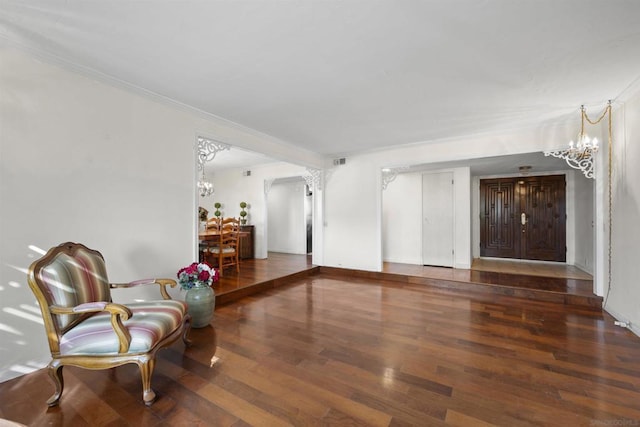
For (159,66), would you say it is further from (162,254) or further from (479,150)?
(479,150)

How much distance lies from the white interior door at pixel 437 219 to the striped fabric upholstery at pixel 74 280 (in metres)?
5.54

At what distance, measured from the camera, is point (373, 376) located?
1931 mm

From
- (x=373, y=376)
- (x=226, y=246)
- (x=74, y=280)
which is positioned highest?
(x=74, y=280)

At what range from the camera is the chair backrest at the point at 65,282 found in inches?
64.8

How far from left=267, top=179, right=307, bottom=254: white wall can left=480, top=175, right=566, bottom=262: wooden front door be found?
4.65m

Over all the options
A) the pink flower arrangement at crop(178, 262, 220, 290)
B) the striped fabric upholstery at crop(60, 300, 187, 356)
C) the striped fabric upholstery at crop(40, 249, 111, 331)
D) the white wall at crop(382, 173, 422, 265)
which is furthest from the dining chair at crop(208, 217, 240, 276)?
the white wall at crop(382, 173, 422, 265)

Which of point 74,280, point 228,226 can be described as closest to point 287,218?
point 228,226

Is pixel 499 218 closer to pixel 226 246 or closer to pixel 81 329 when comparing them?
pixel 226 246

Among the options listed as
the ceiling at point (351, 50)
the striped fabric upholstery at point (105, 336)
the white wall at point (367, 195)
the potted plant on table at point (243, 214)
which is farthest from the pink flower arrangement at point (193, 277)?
the potted plant on table at point (243, 214)

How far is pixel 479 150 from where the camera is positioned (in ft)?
13.4

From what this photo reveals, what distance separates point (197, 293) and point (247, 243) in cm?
389

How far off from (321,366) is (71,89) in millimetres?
3016

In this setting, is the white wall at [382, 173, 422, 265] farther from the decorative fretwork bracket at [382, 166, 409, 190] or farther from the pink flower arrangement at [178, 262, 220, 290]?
the pink flower arrangement at [178, 262, 220, 290]

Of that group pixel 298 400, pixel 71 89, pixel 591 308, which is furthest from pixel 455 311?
pixel 71 89
